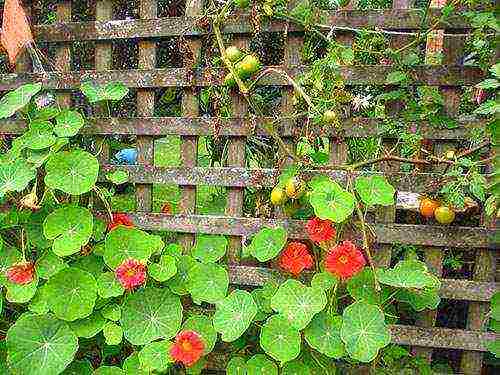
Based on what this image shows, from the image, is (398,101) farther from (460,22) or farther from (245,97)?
(245,97)

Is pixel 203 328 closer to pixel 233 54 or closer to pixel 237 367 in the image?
pixel 237 367

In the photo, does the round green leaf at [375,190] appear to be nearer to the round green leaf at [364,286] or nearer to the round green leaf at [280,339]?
the round green leaf at [364,286]

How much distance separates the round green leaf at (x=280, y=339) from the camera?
215cm

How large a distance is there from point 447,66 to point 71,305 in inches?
65.6

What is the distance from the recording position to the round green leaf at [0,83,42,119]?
2.37 metres

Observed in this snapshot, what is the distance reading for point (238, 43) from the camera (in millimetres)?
2373

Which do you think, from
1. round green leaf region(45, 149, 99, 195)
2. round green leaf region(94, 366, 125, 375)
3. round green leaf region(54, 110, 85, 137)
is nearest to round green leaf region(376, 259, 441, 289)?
round green leaf region(94, 366, 125, 375)

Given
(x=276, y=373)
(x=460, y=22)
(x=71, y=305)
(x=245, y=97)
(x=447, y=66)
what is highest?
(x=460, y=22)

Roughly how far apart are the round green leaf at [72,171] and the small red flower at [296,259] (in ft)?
2.68

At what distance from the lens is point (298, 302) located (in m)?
2.21

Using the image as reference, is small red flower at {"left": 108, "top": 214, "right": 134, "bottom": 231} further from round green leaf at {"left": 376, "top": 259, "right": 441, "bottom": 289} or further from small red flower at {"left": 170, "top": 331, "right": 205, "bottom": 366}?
round green leaf at {"left": 376, "top": 259, "right": 441, "bottom": 289}

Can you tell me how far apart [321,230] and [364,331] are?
40cm

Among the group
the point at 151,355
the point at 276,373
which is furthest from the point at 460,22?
the point at 151,355

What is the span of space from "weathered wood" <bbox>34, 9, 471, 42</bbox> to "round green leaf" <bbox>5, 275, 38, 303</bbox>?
1030 mm
